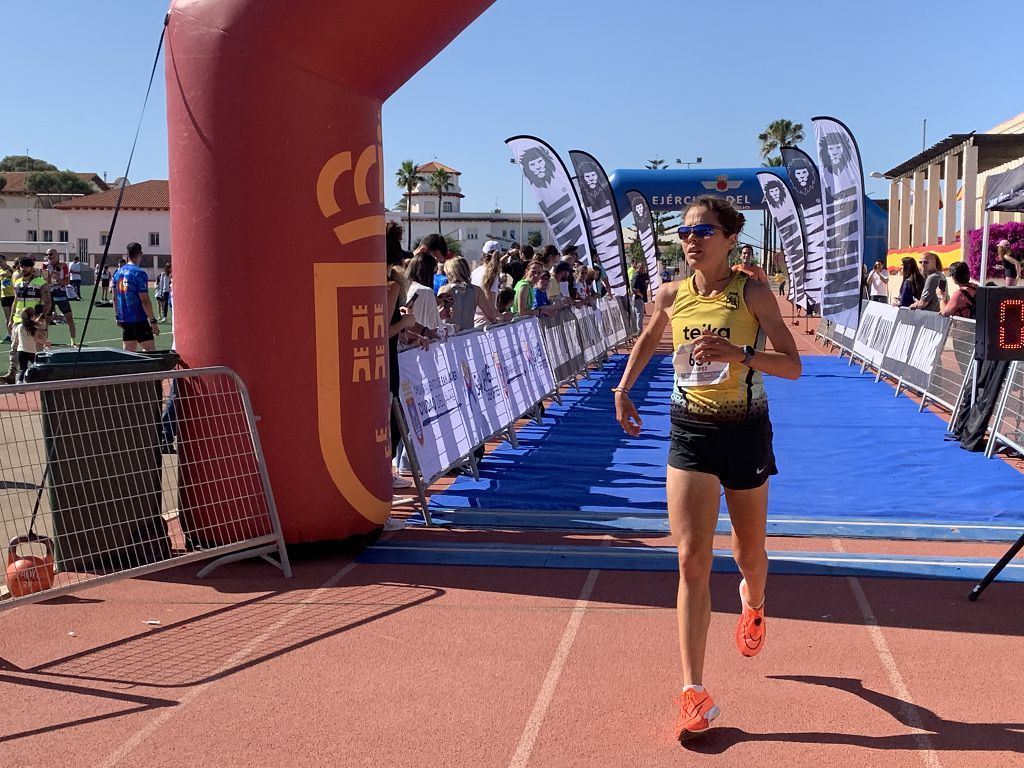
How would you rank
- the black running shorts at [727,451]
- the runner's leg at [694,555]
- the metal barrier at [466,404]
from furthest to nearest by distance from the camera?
the metal barrier at [466,404], the black running shorts at [727,451], the runner's leg at [694,555]

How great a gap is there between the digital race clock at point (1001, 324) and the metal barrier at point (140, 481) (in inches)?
155

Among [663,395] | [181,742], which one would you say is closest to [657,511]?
[181,742]

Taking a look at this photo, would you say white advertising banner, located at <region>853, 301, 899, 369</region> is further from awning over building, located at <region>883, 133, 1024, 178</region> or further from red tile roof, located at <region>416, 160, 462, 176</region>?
red tile roof, located at <region>416, 160, 462, 176</region>

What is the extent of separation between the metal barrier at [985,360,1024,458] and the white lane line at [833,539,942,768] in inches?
197

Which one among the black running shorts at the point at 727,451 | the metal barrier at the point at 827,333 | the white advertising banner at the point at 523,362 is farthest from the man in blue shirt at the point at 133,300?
the metal barrier at the point at 827,333

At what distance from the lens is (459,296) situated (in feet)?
39.0

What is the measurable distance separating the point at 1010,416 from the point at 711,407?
24.7ft

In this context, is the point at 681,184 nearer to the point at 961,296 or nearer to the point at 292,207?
the point at 961,296

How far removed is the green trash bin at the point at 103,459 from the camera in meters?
6.04

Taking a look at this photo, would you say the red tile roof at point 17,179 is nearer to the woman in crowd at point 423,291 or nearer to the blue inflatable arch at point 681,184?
the blue inflatable arch at point 681,184

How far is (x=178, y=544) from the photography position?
6965mm

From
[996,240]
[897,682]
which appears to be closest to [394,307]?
[897,682]

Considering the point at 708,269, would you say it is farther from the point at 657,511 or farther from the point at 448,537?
the point at 657,511

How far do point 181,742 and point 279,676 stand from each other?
72 centimetres
